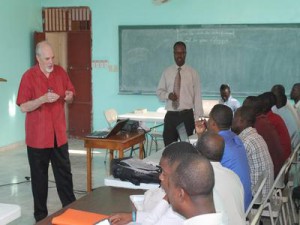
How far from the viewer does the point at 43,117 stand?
3.83m

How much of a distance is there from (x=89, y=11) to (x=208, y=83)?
2.69 metres

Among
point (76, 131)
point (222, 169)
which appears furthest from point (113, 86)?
point (222, 169)

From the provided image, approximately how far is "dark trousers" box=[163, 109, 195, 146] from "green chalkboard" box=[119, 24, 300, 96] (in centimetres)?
284

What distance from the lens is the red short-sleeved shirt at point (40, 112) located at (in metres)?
3.77

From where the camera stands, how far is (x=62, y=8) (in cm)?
838

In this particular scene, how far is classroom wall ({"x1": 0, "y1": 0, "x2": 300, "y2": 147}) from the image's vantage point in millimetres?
7336

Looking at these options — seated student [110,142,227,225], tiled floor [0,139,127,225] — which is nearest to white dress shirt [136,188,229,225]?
seated student [110,142,227,225]

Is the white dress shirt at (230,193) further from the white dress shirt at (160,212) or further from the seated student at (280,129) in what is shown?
the seated student at (280,129)

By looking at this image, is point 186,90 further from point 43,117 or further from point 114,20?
point 114,20

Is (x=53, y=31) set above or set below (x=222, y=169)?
above

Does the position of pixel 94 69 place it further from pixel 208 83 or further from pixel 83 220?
pixel 83 220

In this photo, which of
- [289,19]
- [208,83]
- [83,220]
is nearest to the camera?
[83,220]

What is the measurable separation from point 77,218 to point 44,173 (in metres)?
2.03

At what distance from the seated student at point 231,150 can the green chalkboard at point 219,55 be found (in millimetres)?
4649
